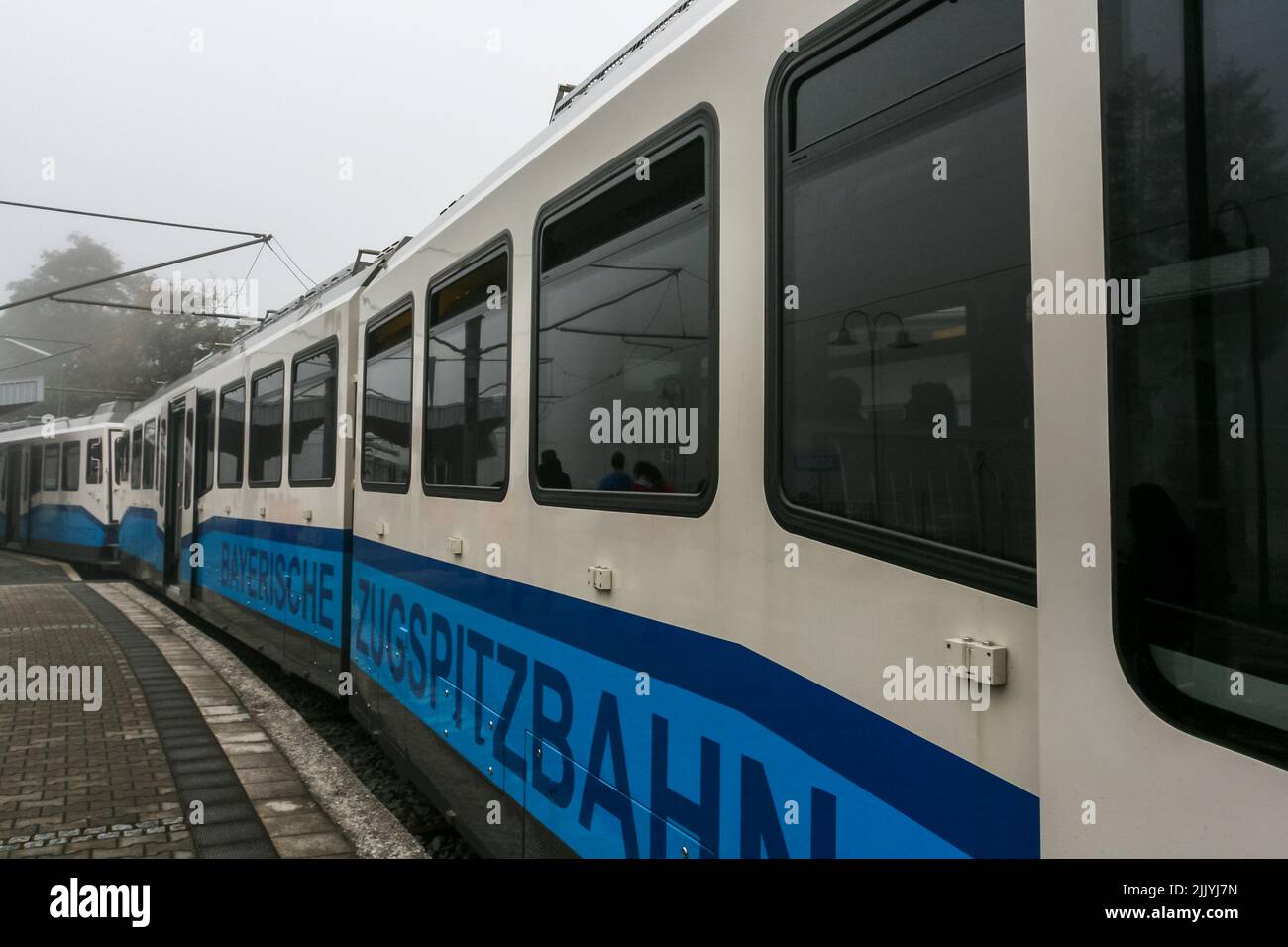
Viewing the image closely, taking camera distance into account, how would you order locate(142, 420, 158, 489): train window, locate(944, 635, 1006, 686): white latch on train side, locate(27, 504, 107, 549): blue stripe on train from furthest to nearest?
locate(27, 504, 107, 549): blue stripe on train, locate(142, 420, 158, 489): train window, locate(944, 635, 1006, 686): white latch on train side

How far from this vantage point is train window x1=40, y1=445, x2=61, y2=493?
2320cm

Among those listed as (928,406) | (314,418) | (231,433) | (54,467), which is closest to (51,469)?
(54,467)

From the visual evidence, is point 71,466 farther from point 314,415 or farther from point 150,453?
point 314,415

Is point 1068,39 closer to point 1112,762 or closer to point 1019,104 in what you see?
point 1019,104

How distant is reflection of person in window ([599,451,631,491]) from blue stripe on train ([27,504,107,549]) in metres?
20.3

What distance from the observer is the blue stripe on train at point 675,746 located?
6.37 ft

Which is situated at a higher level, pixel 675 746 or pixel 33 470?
pixel 33 470

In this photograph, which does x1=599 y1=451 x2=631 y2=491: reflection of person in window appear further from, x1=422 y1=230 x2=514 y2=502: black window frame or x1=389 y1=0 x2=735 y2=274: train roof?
x1=389 y1=0 x2=735 y2=274: train roof

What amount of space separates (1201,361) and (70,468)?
81.4 feet

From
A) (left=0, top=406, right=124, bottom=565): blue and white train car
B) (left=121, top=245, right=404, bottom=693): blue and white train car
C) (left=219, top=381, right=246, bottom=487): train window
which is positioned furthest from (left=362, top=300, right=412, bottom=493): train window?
(left=0, top=406, right=124, bottom=565): blue and white train car

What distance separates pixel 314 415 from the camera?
7.74 m
